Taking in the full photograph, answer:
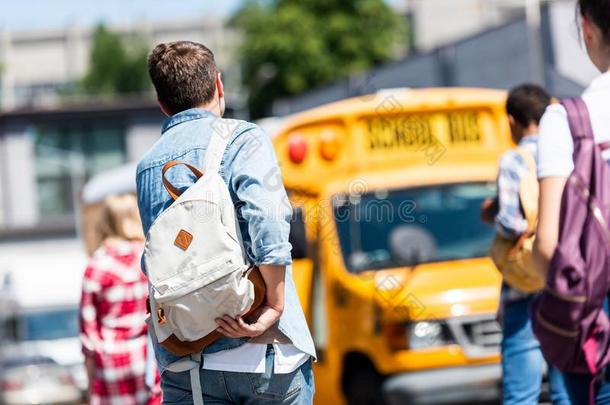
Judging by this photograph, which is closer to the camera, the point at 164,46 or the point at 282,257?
the point at 282,257

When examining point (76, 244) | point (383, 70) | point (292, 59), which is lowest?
point (76, 244)

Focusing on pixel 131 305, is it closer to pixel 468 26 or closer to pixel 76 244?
pixel 76 244

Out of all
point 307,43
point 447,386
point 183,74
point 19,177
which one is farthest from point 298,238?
point 307,43

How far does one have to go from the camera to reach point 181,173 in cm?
372

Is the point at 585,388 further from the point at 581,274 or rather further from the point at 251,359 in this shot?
the point at 251,359

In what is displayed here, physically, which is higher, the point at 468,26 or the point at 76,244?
the point at 468,26

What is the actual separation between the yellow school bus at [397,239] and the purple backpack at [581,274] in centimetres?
526

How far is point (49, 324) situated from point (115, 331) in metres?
14.6

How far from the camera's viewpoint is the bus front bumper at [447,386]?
838 centimetres

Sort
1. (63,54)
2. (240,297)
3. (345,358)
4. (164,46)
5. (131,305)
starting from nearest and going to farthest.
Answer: (240,297) → (164,46) → (131,305) → (345,358) → (63,54)

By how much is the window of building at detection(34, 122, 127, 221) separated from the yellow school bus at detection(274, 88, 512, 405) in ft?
119

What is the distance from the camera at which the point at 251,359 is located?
3631mm

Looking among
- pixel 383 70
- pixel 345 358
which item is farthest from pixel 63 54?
pixel 345 358

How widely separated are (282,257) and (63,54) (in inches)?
4137
